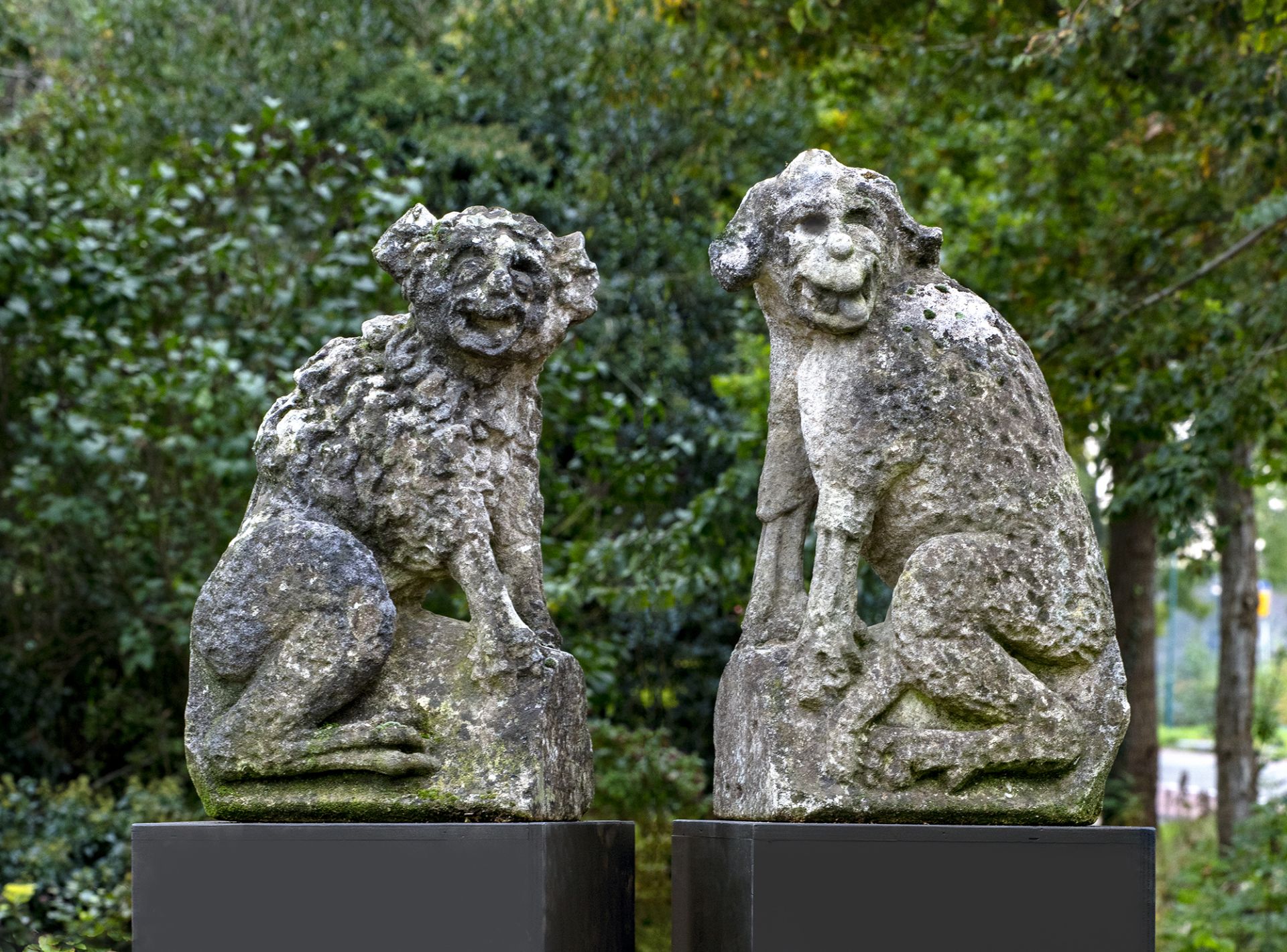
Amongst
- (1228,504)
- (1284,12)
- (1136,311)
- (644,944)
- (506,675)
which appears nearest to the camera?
(506,675)

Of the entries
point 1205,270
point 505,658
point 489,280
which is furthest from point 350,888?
point 1205,270

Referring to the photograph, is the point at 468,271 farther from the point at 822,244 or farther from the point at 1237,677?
the point at 1237,677

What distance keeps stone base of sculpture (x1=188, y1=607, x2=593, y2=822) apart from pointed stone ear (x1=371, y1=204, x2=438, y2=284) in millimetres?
1024

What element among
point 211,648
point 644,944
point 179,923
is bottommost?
point 644,944

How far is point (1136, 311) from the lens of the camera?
796cm

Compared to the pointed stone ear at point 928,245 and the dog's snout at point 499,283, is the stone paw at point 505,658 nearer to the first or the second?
the dog's snout at point 499,283

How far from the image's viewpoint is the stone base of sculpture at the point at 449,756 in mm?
4051

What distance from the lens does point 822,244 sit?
4270 millimetres

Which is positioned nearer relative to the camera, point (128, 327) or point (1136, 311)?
point (1136, 311)

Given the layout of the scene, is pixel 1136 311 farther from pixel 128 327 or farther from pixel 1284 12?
pixel 128 327

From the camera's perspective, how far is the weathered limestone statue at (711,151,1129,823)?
4.05 m

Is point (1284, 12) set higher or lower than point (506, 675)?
higher

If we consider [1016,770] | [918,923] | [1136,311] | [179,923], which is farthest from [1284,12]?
[179,923]

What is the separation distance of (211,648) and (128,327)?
5.46 metres
